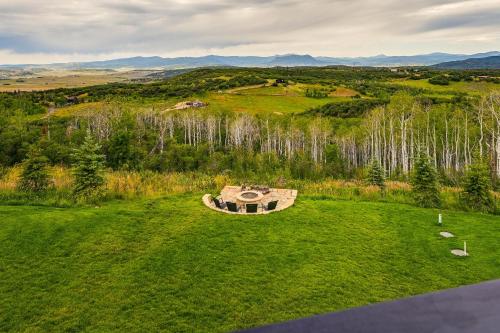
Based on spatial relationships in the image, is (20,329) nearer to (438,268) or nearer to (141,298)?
(141,298)

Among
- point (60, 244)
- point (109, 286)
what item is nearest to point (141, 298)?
point (109, 286)

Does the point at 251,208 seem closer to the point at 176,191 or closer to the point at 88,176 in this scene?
the point at 176,191

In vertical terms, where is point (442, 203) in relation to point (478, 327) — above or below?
below

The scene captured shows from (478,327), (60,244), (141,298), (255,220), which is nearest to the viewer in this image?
(478,327)

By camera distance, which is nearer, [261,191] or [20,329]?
[20,329]

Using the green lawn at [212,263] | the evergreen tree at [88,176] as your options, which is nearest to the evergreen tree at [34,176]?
the evergreen tree at [88,176]

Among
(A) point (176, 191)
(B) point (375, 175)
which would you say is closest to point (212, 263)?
(A) point (176, 191)

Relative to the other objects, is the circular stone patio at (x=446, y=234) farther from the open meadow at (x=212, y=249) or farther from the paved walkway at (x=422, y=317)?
the paved walkway at (x=422, y=317)
